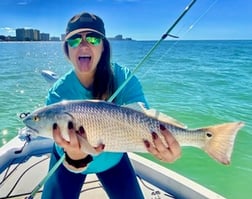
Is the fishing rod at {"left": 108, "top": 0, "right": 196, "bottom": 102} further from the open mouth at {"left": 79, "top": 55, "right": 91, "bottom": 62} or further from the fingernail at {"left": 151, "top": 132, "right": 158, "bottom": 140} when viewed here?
the fingernail at {"left": 151, "top": 132, "right": 158, "bottom": 140}

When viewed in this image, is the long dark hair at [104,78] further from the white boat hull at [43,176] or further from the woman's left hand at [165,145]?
the white boat hull at [43,176]

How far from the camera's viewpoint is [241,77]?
1608 centimetres

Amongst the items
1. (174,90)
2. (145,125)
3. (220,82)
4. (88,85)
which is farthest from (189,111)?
(145,125)

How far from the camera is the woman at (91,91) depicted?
219 cm

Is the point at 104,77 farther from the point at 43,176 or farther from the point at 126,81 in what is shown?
the point at 43,176

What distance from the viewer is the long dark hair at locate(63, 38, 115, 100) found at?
2.34 meters

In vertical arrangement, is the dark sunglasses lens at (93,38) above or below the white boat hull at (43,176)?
above

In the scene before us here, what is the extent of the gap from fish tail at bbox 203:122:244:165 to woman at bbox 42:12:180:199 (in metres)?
0.76

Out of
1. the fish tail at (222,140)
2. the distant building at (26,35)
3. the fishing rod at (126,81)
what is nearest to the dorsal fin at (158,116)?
the fish tail at (222,140)

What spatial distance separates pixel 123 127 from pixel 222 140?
55 cm

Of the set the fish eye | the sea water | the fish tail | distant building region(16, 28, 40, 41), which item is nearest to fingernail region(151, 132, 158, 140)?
the fish tail

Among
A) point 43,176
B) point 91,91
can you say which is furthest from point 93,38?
point 43,176

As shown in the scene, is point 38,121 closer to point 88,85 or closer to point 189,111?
point 88,85

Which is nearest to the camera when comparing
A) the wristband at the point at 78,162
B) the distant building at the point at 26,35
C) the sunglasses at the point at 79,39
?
the wristband at the point at 78,162
